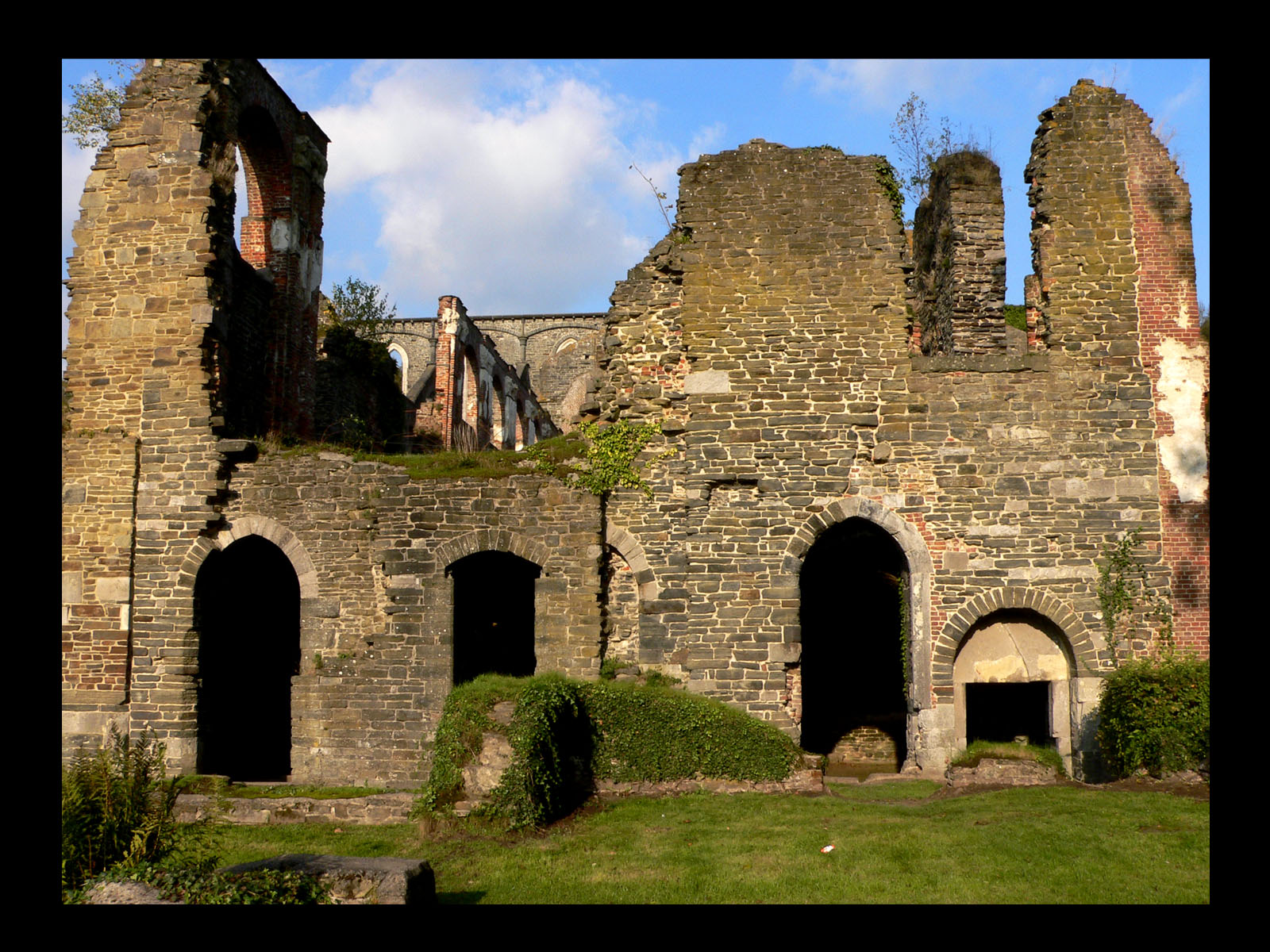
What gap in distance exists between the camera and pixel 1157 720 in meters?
11.0

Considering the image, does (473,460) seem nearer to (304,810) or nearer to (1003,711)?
(304,810)

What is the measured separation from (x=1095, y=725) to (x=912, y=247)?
8.53m

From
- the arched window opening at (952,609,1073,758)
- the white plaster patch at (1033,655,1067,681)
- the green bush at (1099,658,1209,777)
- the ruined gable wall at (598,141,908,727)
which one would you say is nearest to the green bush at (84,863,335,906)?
the ruined gable wall at (598,141,908,727)

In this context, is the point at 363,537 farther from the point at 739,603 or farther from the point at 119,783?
the point at 119,783

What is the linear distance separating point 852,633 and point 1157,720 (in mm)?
5751

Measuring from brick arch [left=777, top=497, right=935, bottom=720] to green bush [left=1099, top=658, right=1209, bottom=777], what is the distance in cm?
221

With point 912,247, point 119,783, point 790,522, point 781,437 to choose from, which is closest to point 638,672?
point 790,522

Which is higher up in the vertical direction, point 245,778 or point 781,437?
point 781,437

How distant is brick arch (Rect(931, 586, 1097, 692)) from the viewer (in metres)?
12.6

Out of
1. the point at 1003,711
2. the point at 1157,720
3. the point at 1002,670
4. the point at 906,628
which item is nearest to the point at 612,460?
the point at 906,628

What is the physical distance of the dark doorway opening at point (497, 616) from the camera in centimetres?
1486

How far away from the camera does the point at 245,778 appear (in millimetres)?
14453

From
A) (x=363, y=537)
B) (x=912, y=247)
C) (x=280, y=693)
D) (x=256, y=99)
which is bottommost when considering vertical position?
→ (x=280, y=693)

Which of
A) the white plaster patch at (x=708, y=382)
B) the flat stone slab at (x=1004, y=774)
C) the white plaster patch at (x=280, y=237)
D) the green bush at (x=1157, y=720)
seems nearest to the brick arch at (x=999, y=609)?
the green bush at (x=1157, y=720)
